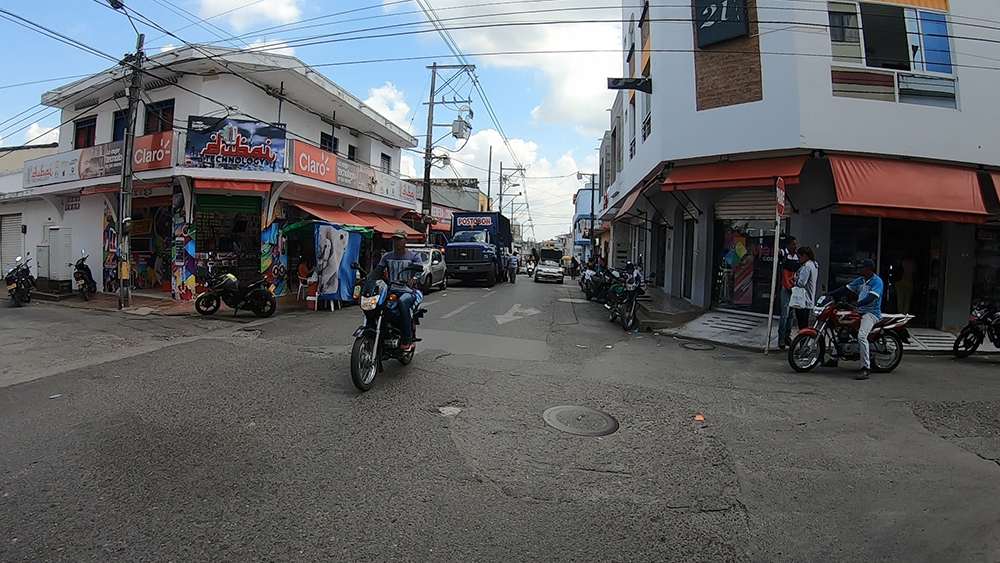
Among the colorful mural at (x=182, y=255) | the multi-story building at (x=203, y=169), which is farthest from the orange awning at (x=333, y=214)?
the colorful mural at (x=182, y=255)

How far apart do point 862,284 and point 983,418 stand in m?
2.69

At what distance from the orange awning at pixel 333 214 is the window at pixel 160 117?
4.34 metres

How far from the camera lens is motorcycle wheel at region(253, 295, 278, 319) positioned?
1241cm

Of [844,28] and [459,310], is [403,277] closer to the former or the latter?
[459,310]

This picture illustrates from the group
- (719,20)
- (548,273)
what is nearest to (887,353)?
(719,20)

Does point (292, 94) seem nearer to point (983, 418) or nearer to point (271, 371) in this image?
point (271, 371)

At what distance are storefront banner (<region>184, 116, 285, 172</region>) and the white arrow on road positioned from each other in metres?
8.00

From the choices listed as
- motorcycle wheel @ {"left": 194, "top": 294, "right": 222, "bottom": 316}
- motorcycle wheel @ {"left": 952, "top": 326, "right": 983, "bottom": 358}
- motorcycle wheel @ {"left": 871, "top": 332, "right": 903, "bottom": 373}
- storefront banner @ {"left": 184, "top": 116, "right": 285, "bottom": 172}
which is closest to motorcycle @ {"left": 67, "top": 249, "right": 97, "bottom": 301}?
storefront banner @ {"left": 184, "top": 116, "right": 285, "bottom": 172}

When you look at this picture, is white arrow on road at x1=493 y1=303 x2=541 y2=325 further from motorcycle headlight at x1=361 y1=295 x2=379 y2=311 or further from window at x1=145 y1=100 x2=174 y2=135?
window at x1=145 y1=100 x2=174 y2=135

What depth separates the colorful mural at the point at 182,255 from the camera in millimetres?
15406

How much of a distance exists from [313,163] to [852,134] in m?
14.6

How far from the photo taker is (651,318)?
1247 centimetres

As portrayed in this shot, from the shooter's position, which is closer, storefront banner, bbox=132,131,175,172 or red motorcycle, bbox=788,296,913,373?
red motorcycle, bbox=788,296,913,373

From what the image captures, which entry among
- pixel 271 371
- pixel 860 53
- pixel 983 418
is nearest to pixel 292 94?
pixel 271 371
